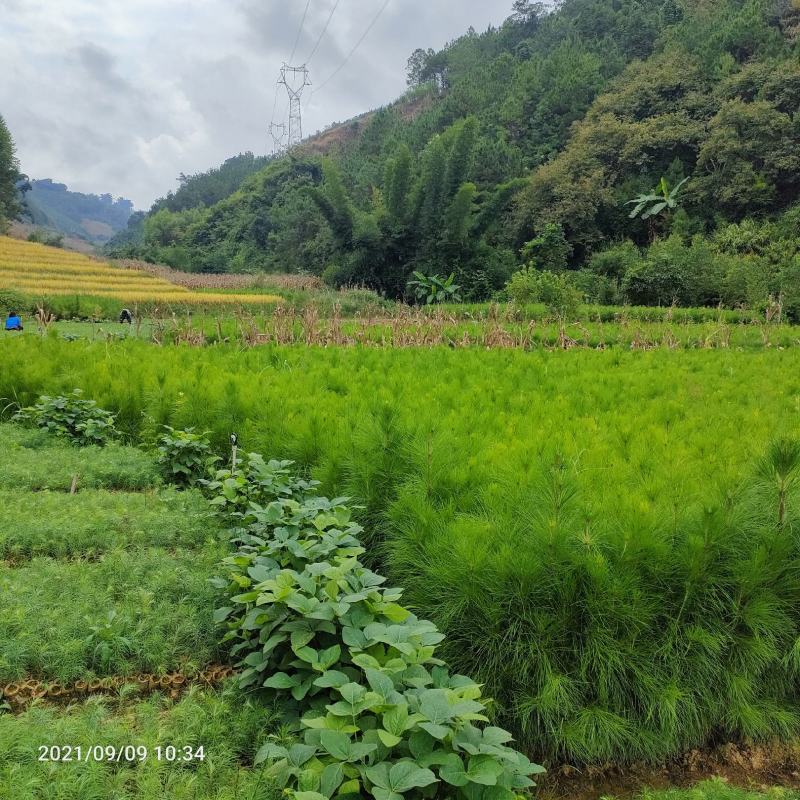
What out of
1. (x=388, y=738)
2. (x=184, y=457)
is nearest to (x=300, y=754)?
(x=388, y=738)

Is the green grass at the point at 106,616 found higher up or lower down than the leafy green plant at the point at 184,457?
lower down

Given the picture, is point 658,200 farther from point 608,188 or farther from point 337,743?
point 337,743

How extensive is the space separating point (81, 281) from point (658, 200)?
2571cm

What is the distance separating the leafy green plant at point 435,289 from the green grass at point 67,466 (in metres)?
22.2

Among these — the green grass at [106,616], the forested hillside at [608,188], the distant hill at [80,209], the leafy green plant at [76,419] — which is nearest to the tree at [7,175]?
the forested hillside at [608,188]

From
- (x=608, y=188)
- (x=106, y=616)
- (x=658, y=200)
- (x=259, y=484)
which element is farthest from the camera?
(x=608, y=188)

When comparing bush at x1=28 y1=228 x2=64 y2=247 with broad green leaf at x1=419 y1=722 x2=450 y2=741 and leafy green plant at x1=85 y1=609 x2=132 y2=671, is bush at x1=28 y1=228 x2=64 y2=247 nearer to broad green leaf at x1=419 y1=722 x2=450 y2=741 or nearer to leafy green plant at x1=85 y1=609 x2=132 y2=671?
leafy green plant at x1=85 y1=609 x2=132 y2=671

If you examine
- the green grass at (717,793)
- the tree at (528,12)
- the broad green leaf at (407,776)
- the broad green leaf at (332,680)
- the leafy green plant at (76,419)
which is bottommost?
the green grass at (717,793)

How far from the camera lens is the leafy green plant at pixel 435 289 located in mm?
26516

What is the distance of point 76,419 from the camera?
5.24 meters

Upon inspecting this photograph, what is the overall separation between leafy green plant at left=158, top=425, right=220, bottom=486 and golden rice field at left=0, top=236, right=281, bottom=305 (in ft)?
46.3

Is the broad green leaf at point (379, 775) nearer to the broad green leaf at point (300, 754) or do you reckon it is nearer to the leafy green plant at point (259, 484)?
the broad green leaf at point (300, 754)

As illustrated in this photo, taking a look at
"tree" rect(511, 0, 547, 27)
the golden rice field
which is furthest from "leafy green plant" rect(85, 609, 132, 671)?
"tree" rect(511, 0, 547, 27)

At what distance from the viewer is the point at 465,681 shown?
180cm
